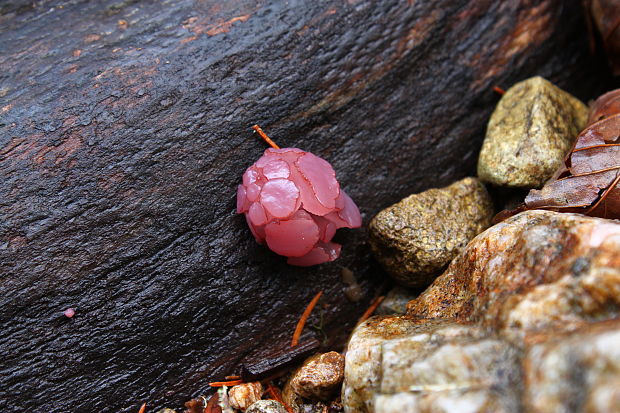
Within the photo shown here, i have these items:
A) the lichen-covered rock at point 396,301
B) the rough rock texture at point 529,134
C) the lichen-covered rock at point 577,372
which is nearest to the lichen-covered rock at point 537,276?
the lichen-covered rock at point 577,372

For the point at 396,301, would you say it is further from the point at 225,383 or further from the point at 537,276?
the point at 537,276

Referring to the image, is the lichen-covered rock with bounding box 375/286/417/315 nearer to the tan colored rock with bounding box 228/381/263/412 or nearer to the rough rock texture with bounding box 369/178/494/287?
the rough rock texture with bounding box 369/178/494/287

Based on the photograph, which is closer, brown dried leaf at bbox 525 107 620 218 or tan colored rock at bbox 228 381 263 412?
brown dried leaf at bbox 525 107 620 218

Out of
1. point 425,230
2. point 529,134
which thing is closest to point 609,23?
point 529,134

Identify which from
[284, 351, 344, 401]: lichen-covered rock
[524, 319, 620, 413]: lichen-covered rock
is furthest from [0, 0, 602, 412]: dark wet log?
[524, 319, 620, 413]: lichen-covered rock

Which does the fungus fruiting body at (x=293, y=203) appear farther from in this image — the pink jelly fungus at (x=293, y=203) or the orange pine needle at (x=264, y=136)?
the orange pine needle at (x=264, y=136)

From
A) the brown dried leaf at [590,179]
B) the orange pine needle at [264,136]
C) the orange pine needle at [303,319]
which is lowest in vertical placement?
the orange pine needle at [303,319]

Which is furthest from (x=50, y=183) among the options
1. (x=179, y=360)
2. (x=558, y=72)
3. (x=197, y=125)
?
(x=558, y=72)
